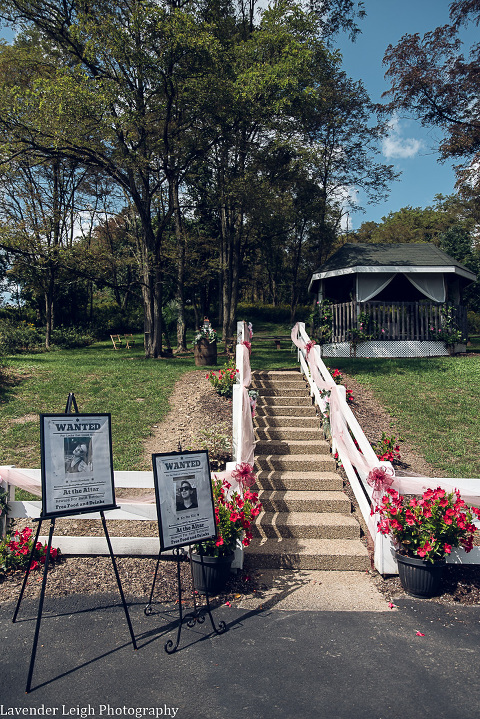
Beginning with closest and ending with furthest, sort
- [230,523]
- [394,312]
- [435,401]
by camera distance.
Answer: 1. [230,523]
2. [435,401]
3. [394,312]

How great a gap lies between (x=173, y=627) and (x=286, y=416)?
17.7 ft

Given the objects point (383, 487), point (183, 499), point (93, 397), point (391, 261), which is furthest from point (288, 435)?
point (391, 261)

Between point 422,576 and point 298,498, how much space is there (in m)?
2.12

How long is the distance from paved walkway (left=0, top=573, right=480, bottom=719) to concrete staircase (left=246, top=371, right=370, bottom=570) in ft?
3.06

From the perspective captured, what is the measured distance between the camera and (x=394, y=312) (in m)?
18.1

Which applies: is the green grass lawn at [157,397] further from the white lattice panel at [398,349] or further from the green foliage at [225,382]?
the white lattice panel at [398,349]

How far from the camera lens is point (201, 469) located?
4.93 m

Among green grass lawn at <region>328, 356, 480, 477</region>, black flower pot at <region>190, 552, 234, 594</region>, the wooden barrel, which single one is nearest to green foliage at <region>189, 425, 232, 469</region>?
black flower pot at <region>190, 552, 234, 594</region>

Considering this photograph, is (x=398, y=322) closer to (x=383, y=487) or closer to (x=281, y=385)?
(x=281, y=385)

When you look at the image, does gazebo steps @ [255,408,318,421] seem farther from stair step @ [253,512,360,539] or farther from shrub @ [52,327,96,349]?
shrub @ [52,327,96,349]

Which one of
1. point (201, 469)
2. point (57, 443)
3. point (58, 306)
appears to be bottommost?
point (201, 469)

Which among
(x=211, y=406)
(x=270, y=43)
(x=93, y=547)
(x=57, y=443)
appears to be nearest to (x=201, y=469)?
(x=57, y=443)

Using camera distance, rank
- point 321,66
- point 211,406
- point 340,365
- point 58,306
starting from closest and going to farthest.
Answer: point 211,406 < point 340,365 < point 321,66 < point 58,306

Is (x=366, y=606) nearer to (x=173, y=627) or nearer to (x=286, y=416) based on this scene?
(x=173, y=627)
